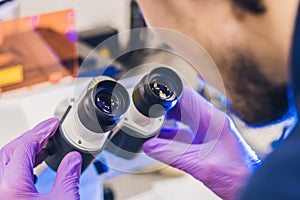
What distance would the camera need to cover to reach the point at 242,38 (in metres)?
1.45

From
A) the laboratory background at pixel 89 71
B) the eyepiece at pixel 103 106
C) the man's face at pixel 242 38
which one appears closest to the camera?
the eyepiece at pixel 103 106

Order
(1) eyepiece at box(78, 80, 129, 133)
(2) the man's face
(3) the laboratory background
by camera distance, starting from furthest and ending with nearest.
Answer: (2) the man's face < (3) the laboratory background < (1) eyepiece at box(78, 80, 129, 133)

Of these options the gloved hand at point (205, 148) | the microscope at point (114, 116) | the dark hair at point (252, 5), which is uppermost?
the dark hair at point (252, 5)

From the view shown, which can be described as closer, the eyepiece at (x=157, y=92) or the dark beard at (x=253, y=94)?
the eyepiece at (x=157, y=92)

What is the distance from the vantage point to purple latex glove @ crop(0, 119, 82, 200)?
3.47ft

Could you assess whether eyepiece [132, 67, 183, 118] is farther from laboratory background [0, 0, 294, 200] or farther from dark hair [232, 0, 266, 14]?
dark hair [232, 0, 266, 14]

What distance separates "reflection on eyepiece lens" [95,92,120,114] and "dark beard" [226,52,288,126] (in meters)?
0.46

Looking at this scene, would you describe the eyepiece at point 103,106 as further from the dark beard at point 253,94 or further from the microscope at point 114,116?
the dark beard at point 253,94

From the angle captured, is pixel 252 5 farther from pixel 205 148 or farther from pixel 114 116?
pixel 114 116

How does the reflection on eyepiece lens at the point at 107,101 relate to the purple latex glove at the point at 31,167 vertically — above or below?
above

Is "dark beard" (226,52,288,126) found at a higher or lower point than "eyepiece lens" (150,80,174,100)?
lower

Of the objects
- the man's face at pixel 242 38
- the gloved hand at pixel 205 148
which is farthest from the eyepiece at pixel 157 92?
the man's face at pixel 242 38

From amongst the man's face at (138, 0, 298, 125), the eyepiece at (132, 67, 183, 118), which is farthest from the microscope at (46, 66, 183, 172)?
the man's face at (138, 0, 298, 125)

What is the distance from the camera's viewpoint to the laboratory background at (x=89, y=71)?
1226mm
